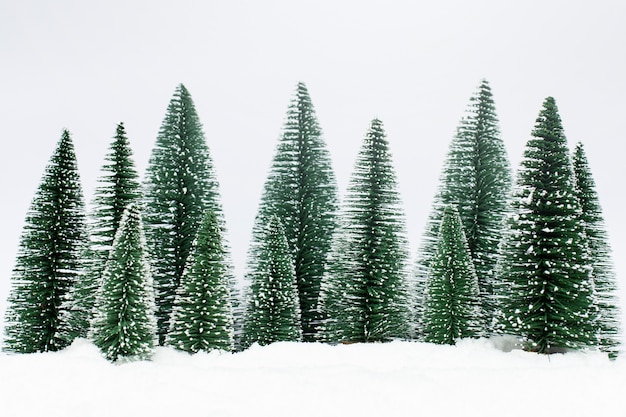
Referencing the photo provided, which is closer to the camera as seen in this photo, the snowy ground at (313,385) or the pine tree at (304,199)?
the snowy ground at (313,385)

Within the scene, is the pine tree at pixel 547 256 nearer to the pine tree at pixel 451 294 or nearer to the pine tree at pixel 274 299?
the pine tree at pixel 451 294

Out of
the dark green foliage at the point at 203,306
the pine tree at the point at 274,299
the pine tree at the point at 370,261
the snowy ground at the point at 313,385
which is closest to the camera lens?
the snowy ground at the point at 313,385

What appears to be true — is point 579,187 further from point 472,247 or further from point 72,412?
point 72,412

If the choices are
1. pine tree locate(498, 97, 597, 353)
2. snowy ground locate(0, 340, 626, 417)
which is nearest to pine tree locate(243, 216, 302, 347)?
snowy ground locate(0, 340, 626, 417)

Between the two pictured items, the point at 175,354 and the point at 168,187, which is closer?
the point at 175,354

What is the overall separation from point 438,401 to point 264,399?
3065 mm

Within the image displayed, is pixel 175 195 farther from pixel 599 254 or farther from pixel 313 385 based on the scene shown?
pixel 599 254

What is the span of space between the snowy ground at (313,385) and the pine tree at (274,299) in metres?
1.79

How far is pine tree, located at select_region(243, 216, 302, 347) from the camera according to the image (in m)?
15.8

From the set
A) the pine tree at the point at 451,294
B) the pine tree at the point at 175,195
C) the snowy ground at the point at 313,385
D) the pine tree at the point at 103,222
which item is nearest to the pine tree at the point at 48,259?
the pine tree at the point at 103,222

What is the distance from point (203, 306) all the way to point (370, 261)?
4847mm

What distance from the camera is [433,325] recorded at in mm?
15203

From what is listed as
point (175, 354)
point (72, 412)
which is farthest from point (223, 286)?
point (72, 412)

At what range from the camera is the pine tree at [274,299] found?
15.8m
